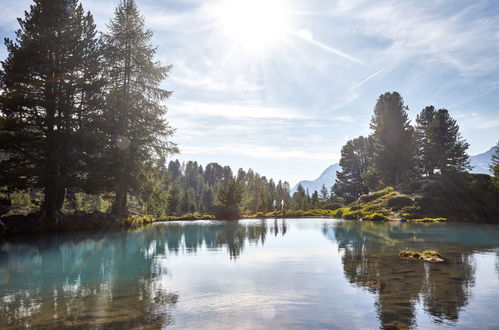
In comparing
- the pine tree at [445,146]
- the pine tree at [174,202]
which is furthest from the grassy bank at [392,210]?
the pine tree at [174,202]

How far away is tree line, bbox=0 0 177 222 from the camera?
27172 mm

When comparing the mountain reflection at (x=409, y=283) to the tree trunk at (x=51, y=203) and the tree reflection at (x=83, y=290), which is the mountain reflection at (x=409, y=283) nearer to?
the tree reflection at (x=83, y=290)

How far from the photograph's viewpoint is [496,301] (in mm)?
8539

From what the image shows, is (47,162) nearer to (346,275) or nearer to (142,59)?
(142,59)

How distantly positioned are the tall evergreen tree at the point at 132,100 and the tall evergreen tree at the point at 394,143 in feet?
156

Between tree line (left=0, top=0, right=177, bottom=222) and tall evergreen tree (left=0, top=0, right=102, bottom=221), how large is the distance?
76 mm

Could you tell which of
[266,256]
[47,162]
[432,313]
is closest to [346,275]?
[432,313]

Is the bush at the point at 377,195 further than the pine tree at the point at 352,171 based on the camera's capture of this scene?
No

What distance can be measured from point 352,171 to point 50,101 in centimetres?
7927

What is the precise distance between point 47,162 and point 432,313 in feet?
96.7

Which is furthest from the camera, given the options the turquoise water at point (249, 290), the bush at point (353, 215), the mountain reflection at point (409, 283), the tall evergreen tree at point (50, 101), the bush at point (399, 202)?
the bush at point (353, 215)

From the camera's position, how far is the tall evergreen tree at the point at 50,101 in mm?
26828

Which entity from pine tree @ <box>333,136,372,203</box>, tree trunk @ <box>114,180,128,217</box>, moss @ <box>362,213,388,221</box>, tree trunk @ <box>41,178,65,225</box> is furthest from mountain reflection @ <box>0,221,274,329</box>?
pine tree @ <box>333,136,372,203</box>

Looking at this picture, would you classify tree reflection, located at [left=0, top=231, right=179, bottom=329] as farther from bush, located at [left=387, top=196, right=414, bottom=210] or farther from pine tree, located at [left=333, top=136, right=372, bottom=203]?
pine tree, located at [left=333, top=136, right=372, bottom=203]
